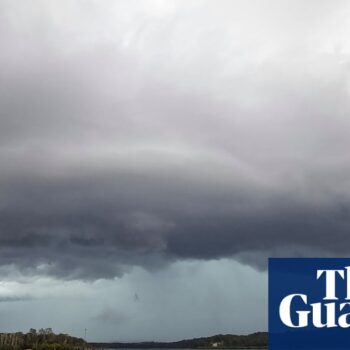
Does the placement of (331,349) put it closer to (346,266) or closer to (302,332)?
(302,332)

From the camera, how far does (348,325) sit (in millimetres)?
52344

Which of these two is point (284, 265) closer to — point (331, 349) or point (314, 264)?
A: point (314, 264)

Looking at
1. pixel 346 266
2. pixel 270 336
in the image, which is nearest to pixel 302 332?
pixel 270 336

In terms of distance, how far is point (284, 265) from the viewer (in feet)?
175

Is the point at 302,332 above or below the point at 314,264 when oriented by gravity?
below

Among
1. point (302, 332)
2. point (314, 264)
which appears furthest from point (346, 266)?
point (302, 332)

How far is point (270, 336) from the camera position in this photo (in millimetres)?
52812

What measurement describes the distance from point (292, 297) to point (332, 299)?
3.20 metres

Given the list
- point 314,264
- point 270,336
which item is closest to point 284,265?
point 314,264

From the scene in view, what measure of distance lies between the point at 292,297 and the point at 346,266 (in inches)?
197

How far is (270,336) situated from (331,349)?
16.7 ft

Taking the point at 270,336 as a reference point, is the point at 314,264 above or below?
above

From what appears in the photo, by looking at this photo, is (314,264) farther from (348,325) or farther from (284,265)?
(348,325)

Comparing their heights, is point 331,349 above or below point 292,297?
below
